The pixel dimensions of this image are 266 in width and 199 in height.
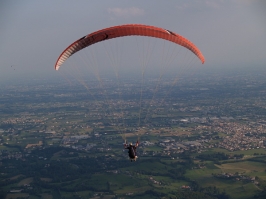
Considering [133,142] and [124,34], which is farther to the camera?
[133,142]

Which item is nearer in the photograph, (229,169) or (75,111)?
(229,169)

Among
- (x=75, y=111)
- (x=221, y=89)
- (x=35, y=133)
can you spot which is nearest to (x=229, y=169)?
(x=35, y=133)

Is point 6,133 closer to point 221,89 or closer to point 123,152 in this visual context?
point 123,152

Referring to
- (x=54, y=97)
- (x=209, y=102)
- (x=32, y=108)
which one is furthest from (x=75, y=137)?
(x=54, y=97)

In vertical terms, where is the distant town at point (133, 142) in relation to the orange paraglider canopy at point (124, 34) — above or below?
below

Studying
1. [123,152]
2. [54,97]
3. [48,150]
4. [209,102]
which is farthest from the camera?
[54,97]

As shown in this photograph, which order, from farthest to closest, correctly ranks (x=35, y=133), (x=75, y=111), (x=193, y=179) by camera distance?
(x=75, y=111) < (x=35, y=133) < (x=193, y=179)

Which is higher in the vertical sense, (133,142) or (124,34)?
(124,34)

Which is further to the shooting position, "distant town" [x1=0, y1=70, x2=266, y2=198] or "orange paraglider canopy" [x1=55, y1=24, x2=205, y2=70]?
"distant town" [x1=0, y1=70, x2=266, y2=198]

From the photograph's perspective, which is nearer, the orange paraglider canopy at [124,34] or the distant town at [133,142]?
the orange paraglider canopy at [124,34]

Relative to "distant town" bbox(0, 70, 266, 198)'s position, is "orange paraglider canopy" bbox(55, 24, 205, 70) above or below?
above
